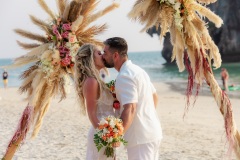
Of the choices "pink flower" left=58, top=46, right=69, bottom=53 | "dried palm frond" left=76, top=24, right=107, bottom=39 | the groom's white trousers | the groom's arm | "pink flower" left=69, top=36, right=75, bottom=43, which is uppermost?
"dried palm frond" left=76, top=24, right=107, bottom=39

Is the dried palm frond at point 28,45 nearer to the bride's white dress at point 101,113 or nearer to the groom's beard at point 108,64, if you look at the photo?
the groom's beard at point 108,64

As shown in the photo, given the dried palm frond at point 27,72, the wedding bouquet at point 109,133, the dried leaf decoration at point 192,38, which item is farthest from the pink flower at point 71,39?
Result: the wedding bouquet at point 109,133

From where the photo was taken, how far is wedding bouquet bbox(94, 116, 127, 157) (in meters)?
3.84

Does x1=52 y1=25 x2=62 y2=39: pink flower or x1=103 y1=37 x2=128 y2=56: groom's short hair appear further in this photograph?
x1=52 y1=25 x2=62 y2=39: pink flower

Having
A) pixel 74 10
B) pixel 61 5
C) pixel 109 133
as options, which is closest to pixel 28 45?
pixel 61 5

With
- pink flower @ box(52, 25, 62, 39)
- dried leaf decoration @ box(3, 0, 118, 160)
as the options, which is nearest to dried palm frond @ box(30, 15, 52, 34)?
dried leaf decoration @ box(3, 0, 118, 160)

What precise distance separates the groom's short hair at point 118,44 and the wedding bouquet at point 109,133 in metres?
0.68

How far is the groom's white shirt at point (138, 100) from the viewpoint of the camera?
3889mm

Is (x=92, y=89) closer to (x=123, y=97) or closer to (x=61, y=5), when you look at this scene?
(x=123, y=97)

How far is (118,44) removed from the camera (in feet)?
13.3

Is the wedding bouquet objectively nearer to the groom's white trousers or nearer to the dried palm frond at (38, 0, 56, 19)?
the groom's white trousers

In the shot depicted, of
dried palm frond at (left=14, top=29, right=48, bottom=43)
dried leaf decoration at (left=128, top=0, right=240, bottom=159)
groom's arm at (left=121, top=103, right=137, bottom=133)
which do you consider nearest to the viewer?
groom's arm at (left=121, top=103, right=137, bottom=133)

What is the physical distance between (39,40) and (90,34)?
30.9 inches

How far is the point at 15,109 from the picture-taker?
699 inches
